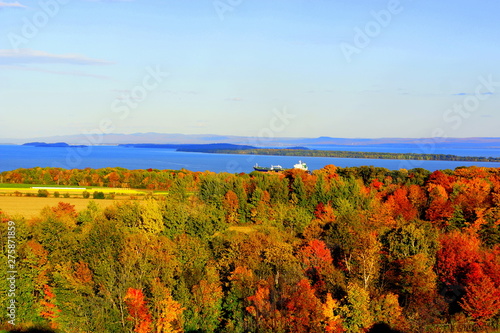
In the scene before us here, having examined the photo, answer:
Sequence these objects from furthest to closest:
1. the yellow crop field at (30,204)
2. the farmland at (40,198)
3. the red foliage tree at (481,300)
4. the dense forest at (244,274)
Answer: the farmland at (40,198), the yellow crop field at (30,204), the red foliage tree at (481,300), the dense forest at (244,274)

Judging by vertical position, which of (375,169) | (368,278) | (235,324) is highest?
(375,169)

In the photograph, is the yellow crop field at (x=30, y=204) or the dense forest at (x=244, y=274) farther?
the yellow crop field at (x=30, y=204)

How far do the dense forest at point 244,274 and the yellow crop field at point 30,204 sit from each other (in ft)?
18.9

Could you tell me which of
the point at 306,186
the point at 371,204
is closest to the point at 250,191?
the point at 306,186

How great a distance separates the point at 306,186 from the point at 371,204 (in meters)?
7.66

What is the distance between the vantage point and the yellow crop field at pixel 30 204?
41.3 metres

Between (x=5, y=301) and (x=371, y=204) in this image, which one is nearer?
(x=5, y=301)

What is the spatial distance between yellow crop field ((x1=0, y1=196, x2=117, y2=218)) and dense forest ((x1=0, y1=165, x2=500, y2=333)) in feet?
18.9

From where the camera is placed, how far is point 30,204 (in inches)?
1802

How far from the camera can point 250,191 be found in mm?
48938

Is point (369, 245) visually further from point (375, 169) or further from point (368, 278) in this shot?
point (375, 169)

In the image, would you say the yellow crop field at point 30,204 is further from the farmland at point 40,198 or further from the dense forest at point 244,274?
the dense forest at point 244,274

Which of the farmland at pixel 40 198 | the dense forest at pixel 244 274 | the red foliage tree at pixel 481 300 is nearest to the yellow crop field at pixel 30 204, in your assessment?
the farmland at pixel 40 198

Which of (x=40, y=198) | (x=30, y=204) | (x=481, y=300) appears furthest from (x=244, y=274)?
(x=40, y=198)
